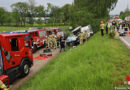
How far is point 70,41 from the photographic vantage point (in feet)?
49.5

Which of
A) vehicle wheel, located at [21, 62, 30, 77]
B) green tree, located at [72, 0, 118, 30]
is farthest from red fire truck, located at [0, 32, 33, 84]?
green tree, located at [72, 0, 118, 30]

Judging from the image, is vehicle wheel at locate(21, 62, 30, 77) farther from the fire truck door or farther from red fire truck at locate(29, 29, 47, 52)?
red fire truck at locate(29, 29, 47, 52)

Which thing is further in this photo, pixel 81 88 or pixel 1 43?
pixel 1 43

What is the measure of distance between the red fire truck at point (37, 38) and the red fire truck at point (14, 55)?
6293 millimetres

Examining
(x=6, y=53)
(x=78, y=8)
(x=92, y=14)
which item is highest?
(x=78, y=8)

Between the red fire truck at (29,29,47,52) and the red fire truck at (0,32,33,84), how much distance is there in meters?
6.29

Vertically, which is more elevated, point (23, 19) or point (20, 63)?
point (23, 19)

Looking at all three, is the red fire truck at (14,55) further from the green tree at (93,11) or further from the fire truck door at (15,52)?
the green tree at (93,11)

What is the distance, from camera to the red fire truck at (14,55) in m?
5.33

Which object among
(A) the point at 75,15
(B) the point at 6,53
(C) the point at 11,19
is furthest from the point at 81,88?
(C) the point at 11,19

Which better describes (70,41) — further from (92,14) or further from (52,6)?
(52,6)

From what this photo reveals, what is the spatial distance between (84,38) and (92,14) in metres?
8.90

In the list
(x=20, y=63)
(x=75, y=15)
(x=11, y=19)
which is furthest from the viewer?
(x=11, y=19)

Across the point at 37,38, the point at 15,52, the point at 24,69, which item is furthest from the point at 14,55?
the point at 37,38
